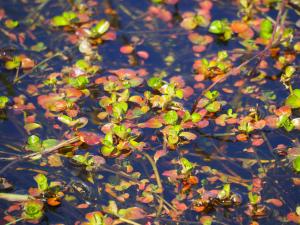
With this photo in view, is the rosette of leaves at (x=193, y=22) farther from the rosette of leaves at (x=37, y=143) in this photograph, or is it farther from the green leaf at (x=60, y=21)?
the rosette of leaves at (x=37, y=143)

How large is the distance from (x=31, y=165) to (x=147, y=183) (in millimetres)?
683

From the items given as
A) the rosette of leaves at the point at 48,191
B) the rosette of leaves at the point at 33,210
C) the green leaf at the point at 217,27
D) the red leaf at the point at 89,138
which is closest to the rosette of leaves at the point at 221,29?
the green leaf at the point at 217,27

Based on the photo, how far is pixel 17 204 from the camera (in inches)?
97.3

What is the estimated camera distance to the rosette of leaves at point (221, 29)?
3422mm

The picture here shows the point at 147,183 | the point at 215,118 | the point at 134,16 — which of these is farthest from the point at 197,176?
the point at 134,16

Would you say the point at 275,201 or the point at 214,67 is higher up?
the point at 214,67

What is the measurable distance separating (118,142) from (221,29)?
1.26 meters

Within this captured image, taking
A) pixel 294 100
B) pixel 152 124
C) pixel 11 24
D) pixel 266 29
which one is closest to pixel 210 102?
pixel 152 124

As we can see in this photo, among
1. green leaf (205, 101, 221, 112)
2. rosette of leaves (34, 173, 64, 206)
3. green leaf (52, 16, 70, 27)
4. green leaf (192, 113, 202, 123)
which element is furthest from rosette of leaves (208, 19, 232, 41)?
rosette of leaves (34, 173, 64, 206)

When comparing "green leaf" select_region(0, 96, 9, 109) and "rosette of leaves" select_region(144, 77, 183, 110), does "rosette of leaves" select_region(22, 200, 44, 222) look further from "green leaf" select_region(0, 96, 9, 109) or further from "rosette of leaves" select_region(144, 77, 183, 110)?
"rosette of leaves" select_region(144, 77, 183, 110)

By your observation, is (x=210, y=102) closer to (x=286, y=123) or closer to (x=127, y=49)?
(x=286, y=123)

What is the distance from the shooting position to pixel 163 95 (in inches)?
115

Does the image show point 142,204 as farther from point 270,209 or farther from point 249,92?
point 249,92

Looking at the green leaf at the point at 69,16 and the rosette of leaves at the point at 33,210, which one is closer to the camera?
the rosette of leaves at the point at 33,210
